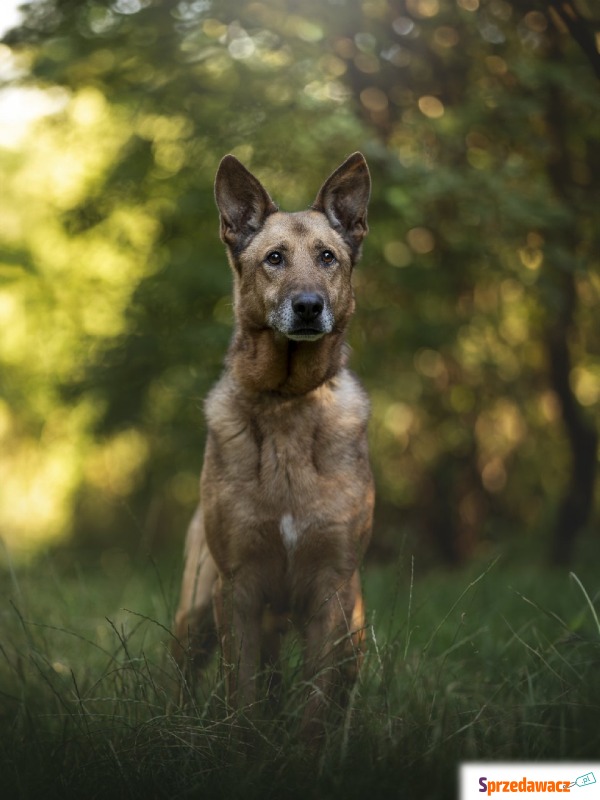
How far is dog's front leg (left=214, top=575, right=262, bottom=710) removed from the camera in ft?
12.1

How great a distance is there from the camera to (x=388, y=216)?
6.65 meters

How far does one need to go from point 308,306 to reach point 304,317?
55mm

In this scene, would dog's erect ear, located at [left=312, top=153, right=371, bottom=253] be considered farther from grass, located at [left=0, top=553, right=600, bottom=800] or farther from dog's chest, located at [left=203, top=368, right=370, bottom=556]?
grass, located at [left=0, top=553, right=600, bottom=800]

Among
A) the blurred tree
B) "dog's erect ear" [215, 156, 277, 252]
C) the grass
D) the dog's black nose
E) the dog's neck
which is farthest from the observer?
the blurred tree

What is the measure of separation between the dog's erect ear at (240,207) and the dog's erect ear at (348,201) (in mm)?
272

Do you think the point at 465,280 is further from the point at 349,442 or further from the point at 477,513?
the point at 349,442

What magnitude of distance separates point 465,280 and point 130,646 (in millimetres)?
4540

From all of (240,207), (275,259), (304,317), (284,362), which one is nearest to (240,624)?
(284,362)

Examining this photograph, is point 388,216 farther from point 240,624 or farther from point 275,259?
point 240,624

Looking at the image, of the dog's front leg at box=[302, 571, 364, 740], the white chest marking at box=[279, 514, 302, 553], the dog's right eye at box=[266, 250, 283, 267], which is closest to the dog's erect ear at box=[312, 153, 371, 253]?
→ the dog's right eye at box=[266, 250, 283, 267]

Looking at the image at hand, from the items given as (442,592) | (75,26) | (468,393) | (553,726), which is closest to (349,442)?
(553,726)

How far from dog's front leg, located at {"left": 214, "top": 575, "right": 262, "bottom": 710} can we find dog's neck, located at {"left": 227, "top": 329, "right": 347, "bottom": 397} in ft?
2.95

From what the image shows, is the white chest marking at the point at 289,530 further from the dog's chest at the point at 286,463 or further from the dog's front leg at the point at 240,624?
the dog's front leg at the point at 240,624

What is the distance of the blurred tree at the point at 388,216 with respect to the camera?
19.3 feet
